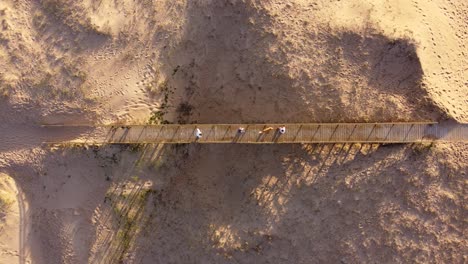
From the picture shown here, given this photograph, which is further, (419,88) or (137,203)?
(137,203)

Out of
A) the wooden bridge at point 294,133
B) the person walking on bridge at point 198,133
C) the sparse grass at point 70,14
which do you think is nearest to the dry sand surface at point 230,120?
the sparse grass at point 70,14

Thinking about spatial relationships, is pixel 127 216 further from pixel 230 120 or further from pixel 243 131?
pixel 243 131

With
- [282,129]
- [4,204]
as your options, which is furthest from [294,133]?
[4,204]

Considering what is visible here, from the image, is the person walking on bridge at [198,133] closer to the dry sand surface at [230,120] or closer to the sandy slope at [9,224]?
the dry sand surface at [230,120]

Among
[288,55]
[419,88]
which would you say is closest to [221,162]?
[288,55]

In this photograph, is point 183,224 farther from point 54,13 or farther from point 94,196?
point 54,13

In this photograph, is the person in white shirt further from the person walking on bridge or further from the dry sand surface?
the person walking on bridge
